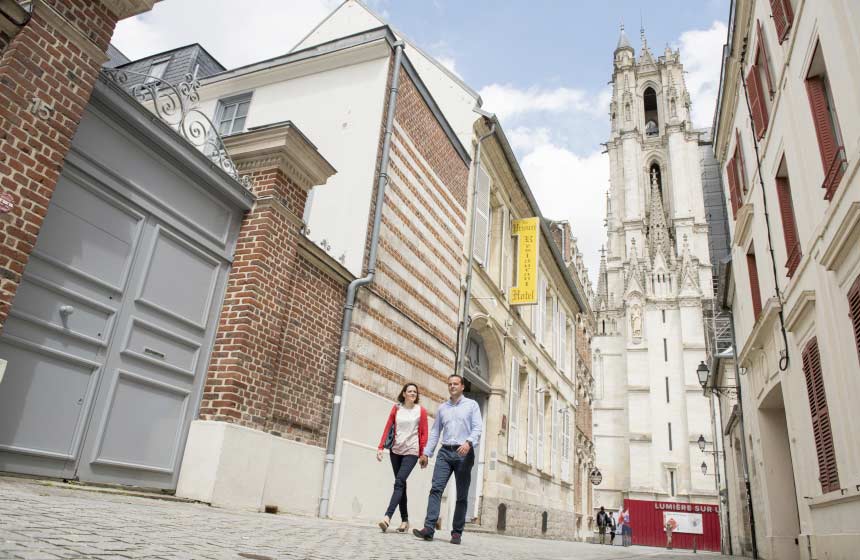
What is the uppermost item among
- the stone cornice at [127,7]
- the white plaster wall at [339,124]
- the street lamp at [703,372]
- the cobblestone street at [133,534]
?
the white plaster wall at [339,124]

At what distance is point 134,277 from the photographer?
5875 mm

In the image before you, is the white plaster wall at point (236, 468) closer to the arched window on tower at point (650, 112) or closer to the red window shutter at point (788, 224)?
the red window shutter at point (788, 224)

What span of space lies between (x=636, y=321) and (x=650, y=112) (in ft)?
86.8

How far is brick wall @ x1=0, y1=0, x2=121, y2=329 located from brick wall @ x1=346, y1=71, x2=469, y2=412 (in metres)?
4.71

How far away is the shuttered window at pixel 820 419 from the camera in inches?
263

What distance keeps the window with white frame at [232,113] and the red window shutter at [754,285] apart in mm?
9653

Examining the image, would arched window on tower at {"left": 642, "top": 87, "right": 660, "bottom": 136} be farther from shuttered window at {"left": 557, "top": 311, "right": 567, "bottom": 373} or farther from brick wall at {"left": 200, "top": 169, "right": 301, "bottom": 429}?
brick wall at {"left": 200, "top": 169, "right": 301, "bottom": 429}

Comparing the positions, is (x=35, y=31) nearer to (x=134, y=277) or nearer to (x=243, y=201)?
(x=134, y=277)

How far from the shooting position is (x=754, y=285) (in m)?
10.8

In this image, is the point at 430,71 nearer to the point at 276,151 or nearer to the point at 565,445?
the point at 276,151

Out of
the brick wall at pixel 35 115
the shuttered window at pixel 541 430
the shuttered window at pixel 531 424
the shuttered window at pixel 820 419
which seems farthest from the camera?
the shuttered window at pixel 541 430

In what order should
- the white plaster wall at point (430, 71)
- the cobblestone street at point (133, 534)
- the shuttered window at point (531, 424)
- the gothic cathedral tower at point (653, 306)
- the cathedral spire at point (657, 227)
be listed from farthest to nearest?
1. the cathedral spire at point (657, 227)
2. the gothic cathedral tower at point (653, 306)
3. the shuttered window at point (531, 424)
4. the white plaster wall at point (430, 71)
5. the cobblestone street at point (133, 534)

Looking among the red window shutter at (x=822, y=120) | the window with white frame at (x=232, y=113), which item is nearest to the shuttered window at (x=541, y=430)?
the window with white frame at (x=232, y=113)

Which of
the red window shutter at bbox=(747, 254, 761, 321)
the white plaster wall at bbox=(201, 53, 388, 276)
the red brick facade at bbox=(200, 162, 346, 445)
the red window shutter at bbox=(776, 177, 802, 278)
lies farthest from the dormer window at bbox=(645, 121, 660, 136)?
the red brick facade at bbox=(200, 162, 346, 445)
